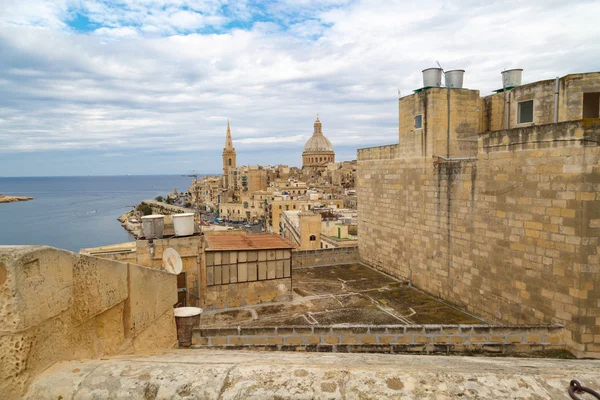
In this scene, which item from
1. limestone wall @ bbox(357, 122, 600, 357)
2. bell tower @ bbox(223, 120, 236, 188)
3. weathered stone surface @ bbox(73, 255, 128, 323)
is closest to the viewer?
weathered stone surface @ bbox(73, 255, 128, 323)

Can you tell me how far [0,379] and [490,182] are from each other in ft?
39.0

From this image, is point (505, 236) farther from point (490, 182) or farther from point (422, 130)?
point (422, 130)

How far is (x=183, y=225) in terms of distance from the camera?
13.3m

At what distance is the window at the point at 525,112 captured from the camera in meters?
12.7

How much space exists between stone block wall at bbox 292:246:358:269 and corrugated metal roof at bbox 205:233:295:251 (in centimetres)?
374

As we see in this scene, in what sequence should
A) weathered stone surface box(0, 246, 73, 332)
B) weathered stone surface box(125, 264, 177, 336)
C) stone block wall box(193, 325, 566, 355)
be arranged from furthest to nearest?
stone block wall box(193, 325, 566, 355) → weathered stone surface box(125, 264, 177, 336) → weathered stone surface box(0, 246, 73, 332)

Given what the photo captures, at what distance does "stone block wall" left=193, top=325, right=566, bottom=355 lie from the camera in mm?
9812

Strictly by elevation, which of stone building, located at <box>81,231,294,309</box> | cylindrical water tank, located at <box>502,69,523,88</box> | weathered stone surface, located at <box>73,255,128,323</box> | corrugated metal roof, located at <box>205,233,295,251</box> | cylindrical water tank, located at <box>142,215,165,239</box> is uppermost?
cylindrical water tank, located at <box>502,69,523,88</box>

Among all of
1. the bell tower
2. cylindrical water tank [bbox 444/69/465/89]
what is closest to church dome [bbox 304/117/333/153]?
the bell tower

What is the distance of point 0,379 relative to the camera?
2.34m

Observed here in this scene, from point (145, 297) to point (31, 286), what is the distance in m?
2.06

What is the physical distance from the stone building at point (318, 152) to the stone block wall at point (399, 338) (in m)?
133

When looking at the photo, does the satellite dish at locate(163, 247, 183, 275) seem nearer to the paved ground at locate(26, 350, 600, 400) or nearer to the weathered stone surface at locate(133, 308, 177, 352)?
the weathered stone surface at locate(133, 308, 177, 352)

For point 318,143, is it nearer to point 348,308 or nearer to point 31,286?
point 348,308
